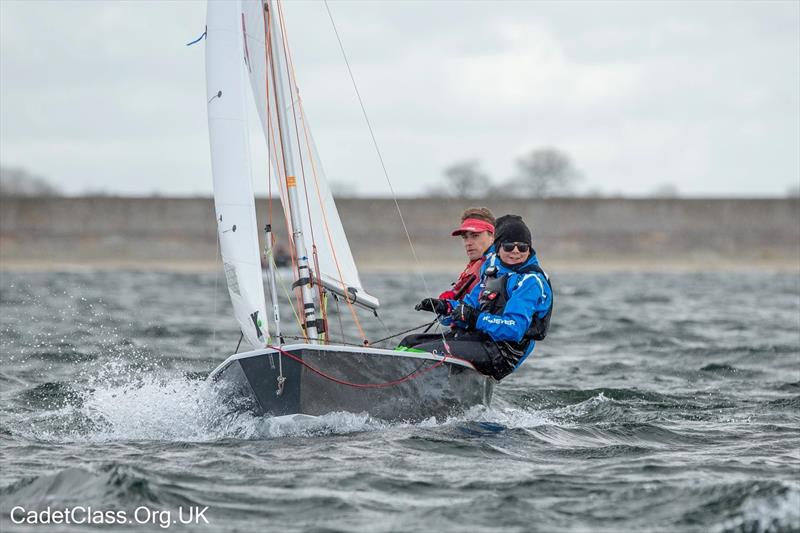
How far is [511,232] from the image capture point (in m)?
7.50

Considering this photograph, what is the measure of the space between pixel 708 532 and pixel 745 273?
34.1 m

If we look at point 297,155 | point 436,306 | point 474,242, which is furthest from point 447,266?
point 436,306

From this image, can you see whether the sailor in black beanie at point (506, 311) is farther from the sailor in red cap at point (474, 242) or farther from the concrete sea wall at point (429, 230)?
the concrete sea wall at point (429, 230)

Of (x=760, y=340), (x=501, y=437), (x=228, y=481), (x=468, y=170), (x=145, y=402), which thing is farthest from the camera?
(x=468, y=170)

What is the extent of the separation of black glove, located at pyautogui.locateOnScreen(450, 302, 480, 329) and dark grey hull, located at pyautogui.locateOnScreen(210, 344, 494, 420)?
0.97 ft

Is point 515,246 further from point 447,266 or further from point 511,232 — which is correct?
point 447,266

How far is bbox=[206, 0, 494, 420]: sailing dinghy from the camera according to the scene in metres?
6.96

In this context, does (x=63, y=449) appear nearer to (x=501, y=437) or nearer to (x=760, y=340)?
(x=501, y=437)

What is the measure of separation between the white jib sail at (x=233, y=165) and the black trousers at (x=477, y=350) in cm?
110

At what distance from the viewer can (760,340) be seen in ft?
48.4

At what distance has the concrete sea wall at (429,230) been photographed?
121 feet

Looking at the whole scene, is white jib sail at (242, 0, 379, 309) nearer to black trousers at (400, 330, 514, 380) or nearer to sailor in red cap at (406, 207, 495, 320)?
sailor in red cap at (406, 207, 495, 320)

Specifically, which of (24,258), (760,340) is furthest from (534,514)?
(24,258)

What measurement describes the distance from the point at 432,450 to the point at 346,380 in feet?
2.27
